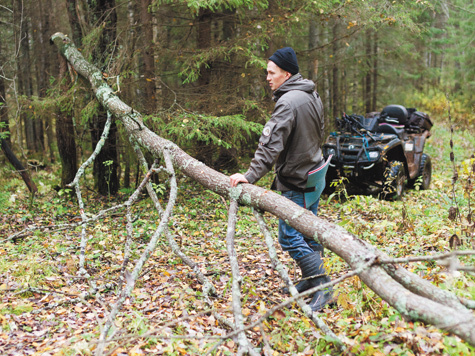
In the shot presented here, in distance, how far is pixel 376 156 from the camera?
7.43 m

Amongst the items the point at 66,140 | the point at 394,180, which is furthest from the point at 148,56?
the point at 394,180

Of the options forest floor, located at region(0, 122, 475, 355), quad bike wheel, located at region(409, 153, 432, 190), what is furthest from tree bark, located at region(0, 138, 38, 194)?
quad bike wheel, located at region(409, 153, 432, 190)

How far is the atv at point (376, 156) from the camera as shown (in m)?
7.56

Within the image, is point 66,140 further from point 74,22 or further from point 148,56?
point 148,56

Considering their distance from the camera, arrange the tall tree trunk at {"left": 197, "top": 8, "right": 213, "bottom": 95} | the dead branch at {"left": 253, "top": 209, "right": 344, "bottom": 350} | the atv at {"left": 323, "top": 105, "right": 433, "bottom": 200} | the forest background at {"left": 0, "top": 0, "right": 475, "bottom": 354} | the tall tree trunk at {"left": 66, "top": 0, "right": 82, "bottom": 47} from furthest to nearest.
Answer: the tall tree trunk at {"left": 197, "top": 8, "right": 213, "bottom": 95} → the tall tree trunk at {"left": 66, "top": 0, "right": 82, "bottom": 47} → the atv at {"left": 323, "top": 105, "right": 433, "bottom": 200} → the forest background at {"left": 0, "top": 0, "right": 475, "bottom": 354} → the dead branch at {"left": 253, "top": 209, "right": 344, "bottom": 350}

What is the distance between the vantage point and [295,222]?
325 centimetres

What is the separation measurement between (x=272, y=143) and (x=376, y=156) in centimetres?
456

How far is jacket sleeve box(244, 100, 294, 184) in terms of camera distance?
3607 mm

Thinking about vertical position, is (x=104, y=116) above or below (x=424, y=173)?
above

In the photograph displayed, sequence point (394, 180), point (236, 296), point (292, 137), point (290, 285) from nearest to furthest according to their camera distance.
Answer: point (236, 296)
point (290, 285)
point (292, 137)
point (394, 180)

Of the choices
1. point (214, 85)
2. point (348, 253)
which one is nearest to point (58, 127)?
point (214, 85)

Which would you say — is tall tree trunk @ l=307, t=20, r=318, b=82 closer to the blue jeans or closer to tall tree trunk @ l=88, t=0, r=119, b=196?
tall tree trunk @ l=88, t=0, r=119, b=196

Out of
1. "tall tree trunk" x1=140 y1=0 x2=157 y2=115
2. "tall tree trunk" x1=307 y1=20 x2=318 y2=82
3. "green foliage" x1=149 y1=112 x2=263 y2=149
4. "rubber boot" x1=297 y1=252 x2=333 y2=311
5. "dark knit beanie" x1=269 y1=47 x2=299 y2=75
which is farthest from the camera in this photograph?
"tall tree trunk" x1=307 y1=20 x2=318 y2=82

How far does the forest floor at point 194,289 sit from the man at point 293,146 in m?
0.31
